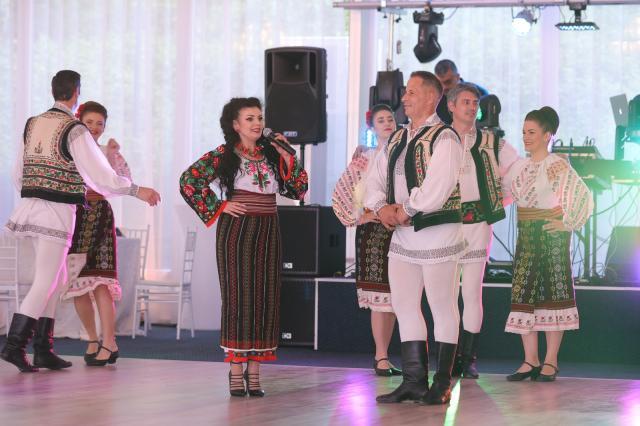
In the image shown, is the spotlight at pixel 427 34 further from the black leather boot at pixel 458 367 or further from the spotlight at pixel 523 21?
the black leather boot at pixel 458 367

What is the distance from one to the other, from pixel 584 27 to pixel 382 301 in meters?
3.44

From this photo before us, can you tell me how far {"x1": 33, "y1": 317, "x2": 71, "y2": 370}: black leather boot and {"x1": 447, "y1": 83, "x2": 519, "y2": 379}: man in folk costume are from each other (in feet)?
6.51

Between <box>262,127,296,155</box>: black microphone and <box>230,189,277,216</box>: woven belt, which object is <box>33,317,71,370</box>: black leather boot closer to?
<box>230,189,277,216</box>: woven belt

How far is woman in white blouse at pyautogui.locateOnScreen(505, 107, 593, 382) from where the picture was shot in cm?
541

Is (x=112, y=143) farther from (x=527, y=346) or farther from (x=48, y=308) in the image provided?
(x=527, y=346)

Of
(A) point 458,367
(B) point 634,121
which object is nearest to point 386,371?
(A) point 458,367

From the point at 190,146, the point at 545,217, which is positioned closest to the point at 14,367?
the point at 545,217

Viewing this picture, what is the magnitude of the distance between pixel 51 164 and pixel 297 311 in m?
2.25

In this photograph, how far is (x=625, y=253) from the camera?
7.35 metres

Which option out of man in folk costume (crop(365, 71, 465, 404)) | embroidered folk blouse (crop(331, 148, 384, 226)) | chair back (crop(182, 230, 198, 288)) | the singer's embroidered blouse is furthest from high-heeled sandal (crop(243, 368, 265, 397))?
chair back (crop(182, 230, 198, 288))

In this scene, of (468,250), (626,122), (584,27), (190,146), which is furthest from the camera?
(190,146)

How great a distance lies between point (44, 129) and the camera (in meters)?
5.32

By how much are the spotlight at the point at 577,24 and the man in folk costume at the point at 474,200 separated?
2.91 metres

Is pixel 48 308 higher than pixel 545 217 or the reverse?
the reverse
